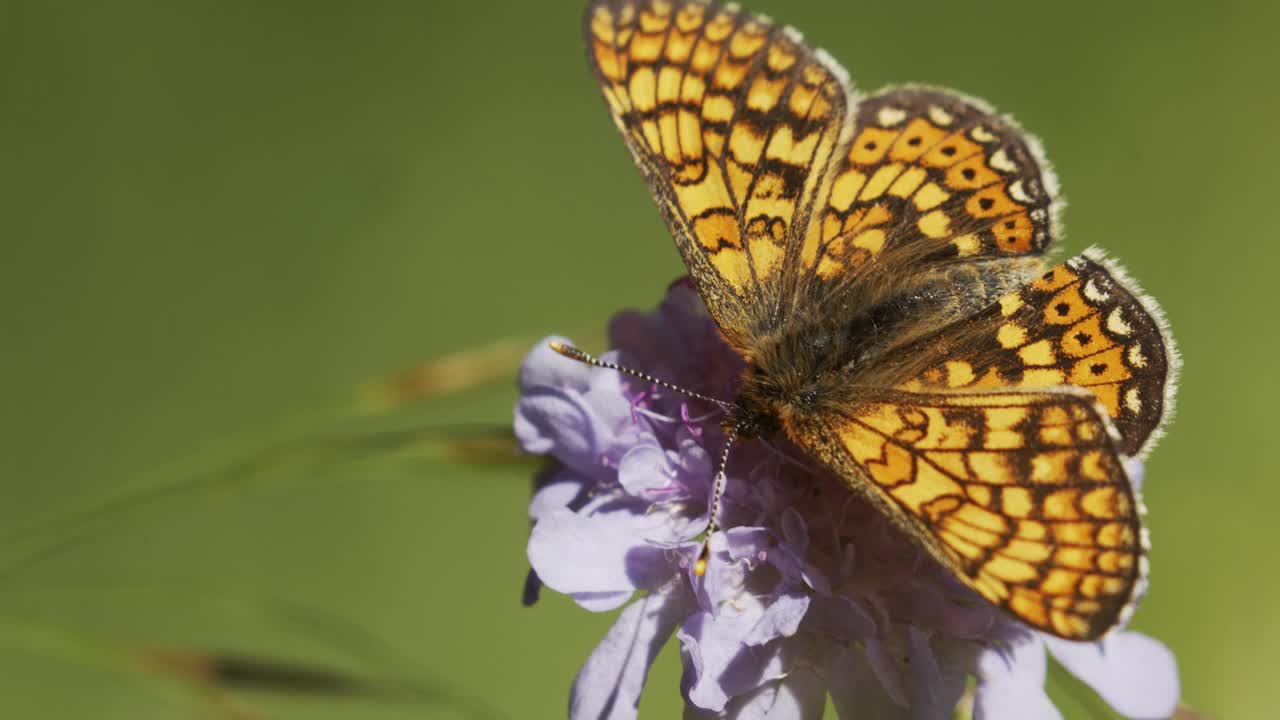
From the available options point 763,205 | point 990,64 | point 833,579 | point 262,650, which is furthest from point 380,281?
point 833,579

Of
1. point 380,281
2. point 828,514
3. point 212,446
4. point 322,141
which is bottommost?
point 828,514

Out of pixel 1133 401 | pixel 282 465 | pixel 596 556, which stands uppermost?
pixel 282 465

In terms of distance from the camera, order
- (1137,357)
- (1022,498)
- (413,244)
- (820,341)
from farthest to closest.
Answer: (413,244) < (820,341) < (1137,357) < (1022,498)

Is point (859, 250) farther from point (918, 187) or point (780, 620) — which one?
point (780, 620)

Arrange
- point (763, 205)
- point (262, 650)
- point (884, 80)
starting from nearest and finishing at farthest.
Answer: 1. point (763, 205)
2. point (262, 650)
3. point (884, 80)

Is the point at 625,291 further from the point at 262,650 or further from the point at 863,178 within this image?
the point at 863,178

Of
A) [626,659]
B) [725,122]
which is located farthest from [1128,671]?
[725,122]

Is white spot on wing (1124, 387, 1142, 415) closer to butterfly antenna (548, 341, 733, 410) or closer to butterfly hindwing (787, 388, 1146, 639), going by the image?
butterfly hindwing (787, 388, 1146, 639)

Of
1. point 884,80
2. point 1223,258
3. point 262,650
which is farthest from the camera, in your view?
point 884,80
